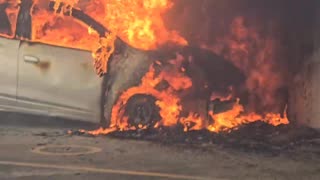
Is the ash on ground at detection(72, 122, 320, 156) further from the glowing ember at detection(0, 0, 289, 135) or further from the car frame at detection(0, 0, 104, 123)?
the car frame at detection(0, 0, 104, 123)

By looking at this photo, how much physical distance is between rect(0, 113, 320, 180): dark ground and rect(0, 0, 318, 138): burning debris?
0.37 meters

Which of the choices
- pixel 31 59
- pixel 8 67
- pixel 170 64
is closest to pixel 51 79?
pixel 31 59

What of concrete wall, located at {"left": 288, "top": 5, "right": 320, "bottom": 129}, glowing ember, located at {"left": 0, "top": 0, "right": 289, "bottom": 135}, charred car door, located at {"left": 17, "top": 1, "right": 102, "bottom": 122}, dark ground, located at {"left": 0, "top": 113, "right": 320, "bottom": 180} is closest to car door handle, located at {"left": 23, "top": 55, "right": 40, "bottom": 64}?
charred car door, located at {"left": 17, "top": 1, "right": 102, "bottom": 122}

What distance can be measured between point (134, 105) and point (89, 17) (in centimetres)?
156

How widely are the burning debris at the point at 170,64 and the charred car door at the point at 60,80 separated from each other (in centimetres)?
15

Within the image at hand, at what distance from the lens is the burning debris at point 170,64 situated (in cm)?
898

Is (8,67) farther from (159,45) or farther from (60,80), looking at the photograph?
(159,45)

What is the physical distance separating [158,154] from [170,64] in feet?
6.54

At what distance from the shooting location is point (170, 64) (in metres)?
A: 9.02

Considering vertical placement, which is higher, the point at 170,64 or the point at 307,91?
the point at 170,64

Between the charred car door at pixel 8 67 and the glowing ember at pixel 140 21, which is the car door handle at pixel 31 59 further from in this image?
the glowing ember at pixel 140 21

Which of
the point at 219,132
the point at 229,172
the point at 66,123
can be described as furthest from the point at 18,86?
the point at 229,172

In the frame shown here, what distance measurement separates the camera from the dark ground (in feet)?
20.5

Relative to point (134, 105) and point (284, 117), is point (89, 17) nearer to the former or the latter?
point (134, 105)
